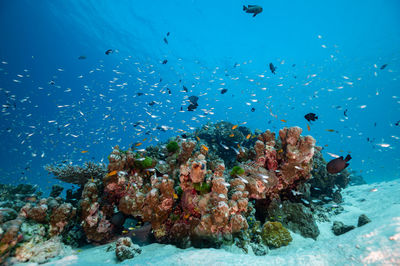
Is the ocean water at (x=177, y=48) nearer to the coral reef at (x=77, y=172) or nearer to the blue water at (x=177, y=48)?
the blue water at (x=177, y=48)

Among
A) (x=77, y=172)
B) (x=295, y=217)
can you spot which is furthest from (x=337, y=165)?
(x=77, y=172)

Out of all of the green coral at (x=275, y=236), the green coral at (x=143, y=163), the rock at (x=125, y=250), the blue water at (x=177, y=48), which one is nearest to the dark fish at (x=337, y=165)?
the green coral at (x=275, y=236)

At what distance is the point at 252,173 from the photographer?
5379 millimetres

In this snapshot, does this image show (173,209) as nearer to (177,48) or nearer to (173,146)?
(173,146)

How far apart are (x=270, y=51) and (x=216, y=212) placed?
2571 inches

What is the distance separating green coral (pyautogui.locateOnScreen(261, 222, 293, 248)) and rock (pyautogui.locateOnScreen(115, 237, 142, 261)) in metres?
3.22

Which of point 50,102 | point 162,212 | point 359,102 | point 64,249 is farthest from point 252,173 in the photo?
point 359,102

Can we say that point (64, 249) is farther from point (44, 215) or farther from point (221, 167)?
point (221, 167)

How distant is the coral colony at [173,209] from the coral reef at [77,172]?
0.03 meters

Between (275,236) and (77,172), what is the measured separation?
6451mm

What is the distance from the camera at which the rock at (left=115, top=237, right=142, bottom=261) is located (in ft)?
11.7

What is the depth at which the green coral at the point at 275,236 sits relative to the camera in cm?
446

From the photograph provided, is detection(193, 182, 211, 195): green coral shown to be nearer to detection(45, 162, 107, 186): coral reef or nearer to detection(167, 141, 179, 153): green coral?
detection(167, 141, 179, 153): green coral

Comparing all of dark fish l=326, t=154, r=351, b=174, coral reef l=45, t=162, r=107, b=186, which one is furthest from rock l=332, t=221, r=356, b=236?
coral reef l=45, t=162, r=107, b=186
